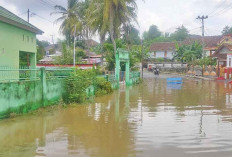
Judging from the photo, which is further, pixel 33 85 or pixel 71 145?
pixel 33 85

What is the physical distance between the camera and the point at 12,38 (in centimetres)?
1452

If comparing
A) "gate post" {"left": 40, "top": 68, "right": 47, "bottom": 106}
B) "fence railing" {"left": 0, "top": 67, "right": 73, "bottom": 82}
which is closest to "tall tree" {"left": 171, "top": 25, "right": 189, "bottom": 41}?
"fence railing" {"left": 0, "top": 67, "right": 73, "bottom": 82}

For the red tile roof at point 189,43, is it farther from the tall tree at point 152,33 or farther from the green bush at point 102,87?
the green bush at point 102,87

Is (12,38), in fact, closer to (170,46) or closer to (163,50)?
(170,46)

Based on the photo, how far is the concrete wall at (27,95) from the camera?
934cm

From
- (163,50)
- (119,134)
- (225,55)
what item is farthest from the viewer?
(163,50)

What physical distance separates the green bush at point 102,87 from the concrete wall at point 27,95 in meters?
5.00

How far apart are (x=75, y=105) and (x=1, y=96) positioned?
14.5 feet

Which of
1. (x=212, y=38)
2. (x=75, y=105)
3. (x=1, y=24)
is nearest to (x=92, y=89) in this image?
(x=75, y=105)

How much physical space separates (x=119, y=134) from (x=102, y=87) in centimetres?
1108

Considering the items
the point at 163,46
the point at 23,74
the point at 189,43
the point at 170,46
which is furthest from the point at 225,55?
the point at 23,74

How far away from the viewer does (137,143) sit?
677cm

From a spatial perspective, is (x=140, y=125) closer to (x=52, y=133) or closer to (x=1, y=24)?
(x=52, y=133)

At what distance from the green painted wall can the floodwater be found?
4542 mm
